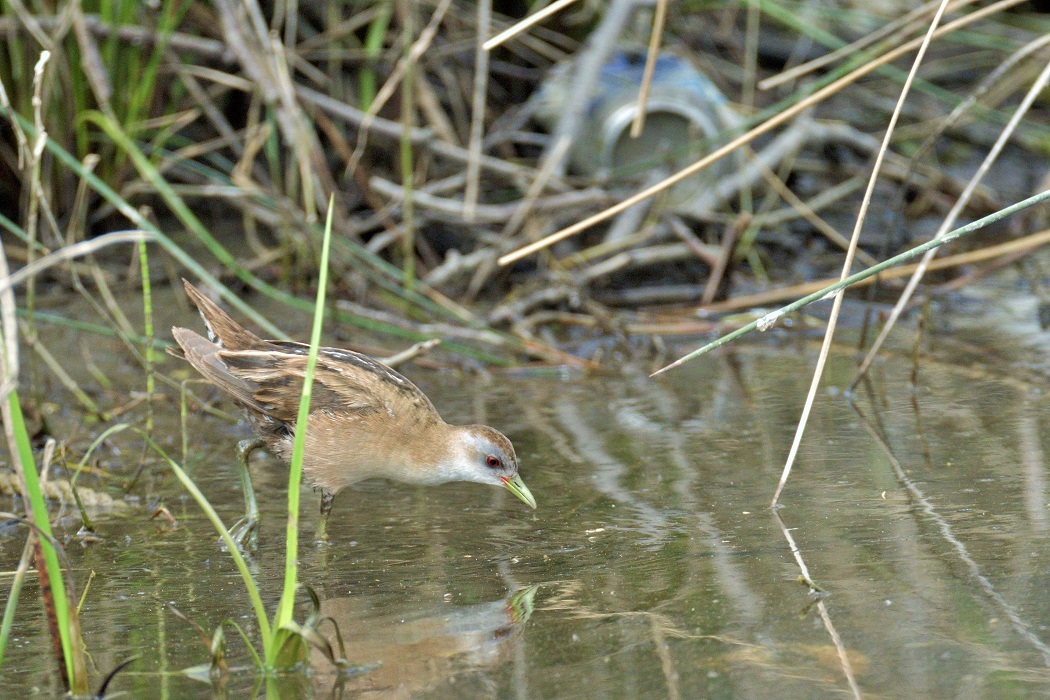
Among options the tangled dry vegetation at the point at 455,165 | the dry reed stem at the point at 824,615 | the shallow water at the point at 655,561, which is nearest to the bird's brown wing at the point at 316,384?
the shallow water at the point at 655,561

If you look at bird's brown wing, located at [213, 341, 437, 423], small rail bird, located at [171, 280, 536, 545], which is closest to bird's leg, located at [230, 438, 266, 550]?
small rail bird, located at [171, 280, 536, 545]

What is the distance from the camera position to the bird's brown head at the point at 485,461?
3182 mm

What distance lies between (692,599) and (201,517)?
1387mm

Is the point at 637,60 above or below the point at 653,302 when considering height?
above

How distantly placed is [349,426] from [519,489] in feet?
1.58

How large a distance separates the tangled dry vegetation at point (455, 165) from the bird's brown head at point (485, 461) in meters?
1.20

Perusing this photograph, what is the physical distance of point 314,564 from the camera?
2.84 meters

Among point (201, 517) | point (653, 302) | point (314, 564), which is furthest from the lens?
point (653, 302)

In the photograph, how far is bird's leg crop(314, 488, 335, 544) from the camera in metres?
3.04

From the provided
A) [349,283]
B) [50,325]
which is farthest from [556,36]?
[50,325]

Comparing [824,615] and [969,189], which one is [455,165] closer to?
[969,189]

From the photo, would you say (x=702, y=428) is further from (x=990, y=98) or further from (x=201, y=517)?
(x=990, y=98)

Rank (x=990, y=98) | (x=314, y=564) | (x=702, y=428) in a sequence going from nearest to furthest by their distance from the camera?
(x=314, y=564) < (x=702, y=428) < (x=990, y=98)

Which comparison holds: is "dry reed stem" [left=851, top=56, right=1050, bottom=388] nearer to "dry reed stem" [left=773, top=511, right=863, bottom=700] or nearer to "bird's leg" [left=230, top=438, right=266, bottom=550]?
"dry reed stem" [left=773, top=511, right=863, bottom=700]
